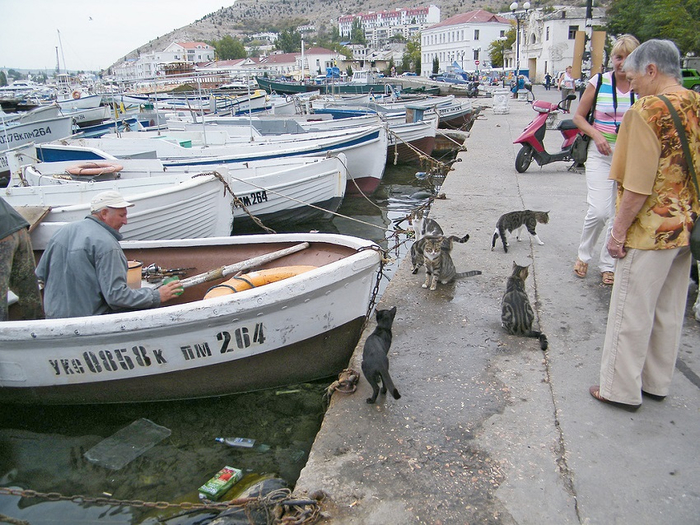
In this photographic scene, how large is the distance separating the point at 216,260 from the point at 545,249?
12.3ft

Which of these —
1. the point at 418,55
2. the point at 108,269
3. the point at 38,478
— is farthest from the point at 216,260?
the point at 418,55

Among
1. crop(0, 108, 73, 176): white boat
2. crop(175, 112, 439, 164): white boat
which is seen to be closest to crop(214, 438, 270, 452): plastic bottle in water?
crop(175, 112, 439, 164): white boat

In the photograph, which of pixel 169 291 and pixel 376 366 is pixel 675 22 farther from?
pixel 376 366

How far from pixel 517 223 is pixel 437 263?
159 cm

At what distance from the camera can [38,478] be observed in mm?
3850

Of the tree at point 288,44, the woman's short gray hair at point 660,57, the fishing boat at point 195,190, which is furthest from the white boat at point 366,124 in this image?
the tree at point 288,44

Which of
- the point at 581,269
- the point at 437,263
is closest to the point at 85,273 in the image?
the point at 437,263

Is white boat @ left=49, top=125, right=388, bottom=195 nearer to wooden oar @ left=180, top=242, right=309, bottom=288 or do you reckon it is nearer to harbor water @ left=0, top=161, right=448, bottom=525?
wooden oar @ left=180, top=242, right=309, bottom=288

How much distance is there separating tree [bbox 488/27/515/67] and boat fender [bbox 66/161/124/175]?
8663 cm

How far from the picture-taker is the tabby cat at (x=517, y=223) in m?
5.88

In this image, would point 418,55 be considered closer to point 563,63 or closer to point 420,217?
point 563,63

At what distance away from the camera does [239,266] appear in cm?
514

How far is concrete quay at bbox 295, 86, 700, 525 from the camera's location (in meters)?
2.50

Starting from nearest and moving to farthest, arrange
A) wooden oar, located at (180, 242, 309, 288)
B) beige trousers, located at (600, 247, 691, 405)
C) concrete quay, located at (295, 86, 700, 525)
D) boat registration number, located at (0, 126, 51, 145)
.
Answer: concrete quay, located at (295, 86, 700, 525)
beige trousers, located at (600, 247, 691, 405)
wooden oar, located at (180, 242, 309, 288)
boat registration number, located at (0, 126, 51, 145)
